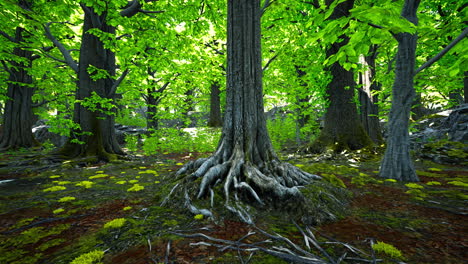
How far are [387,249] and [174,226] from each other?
8.05 ft

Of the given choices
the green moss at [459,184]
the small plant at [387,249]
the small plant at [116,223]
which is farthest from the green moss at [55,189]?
the green moss at [459,184]

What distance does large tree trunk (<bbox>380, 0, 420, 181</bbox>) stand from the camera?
14.8 ft

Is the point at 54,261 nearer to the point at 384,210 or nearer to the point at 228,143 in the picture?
the point at 228,143

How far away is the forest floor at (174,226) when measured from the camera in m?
1.83

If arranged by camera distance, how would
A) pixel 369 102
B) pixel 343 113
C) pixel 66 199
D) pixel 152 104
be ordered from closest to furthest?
pixel 66 199
pixel 343 113
pixel 369 102
pixel 152 104

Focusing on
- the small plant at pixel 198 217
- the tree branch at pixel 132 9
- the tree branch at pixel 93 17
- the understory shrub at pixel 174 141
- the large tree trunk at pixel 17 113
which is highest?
the tree branch at pixel 132 9

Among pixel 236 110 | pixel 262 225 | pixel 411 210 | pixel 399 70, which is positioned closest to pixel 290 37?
pixel 399 70

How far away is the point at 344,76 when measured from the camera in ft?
27.4

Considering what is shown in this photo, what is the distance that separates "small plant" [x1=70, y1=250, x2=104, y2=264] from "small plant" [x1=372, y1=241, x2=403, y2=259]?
281 cm

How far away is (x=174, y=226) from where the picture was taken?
7.93 ft

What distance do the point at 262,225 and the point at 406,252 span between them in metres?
1.51

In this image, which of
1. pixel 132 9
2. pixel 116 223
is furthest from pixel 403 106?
pixel 132 9

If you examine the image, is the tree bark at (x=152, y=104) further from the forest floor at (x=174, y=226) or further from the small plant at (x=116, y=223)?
the small plant at (x=116, y=223)

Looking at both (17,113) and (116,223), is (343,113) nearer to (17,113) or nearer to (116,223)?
(116,223)
